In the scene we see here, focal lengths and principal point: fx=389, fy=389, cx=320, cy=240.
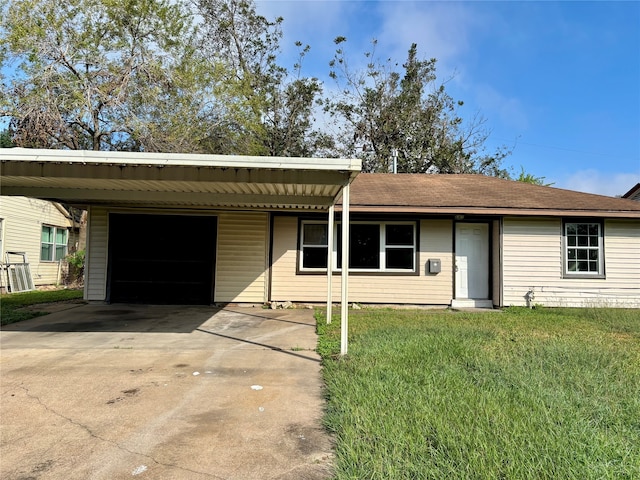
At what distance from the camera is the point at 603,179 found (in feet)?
125

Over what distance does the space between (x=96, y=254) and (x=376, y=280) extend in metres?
7.37

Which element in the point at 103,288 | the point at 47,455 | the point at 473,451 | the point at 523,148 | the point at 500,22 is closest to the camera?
the point at 473,451

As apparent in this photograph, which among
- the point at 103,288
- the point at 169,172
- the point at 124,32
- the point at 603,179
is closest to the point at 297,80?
the point at 124,32

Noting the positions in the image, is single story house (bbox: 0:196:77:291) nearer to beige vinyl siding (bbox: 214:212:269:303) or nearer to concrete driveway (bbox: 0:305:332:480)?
beige vinyl siding (bbox: 214:212:269:303)

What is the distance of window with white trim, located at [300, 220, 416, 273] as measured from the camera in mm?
10133

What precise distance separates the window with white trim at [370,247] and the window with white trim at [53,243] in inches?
519

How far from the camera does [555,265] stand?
984 cm

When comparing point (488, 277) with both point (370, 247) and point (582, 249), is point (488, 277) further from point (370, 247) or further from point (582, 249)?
point (370, 247)

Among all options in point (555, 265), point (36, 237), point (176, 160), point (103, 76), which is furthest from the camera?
point (36, 237)

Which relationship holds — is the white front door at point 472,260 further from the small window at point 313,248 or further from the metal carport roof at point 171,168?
the metal carport roof at point 171,168

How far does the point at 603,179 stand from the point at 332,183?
43324mm

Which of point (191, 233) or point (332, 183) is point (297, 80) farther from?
point (332, 183)

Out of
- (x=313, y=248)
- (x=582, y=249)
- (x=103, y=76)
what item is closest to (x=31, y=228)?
(x=103, y=76)

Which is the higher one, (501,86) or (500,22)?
(501,86)
